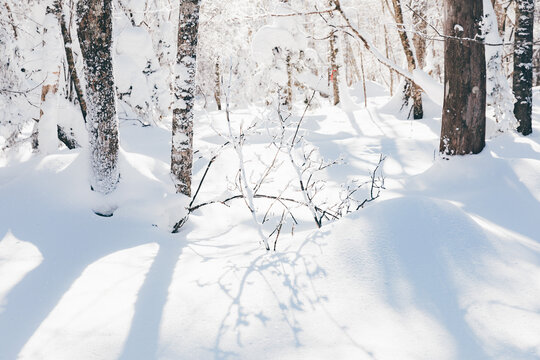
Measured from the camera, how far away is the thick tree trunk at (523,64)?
25.7 feet

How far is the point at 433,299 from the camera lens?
2.64 metres

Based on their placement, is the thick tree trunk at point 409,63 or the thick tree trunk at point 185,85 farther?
the thick tree trunk at point 409,63

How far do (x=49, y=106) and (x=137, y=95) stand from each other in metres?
6.04

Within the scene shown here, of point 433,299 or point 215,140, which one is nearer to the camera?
point 433,299

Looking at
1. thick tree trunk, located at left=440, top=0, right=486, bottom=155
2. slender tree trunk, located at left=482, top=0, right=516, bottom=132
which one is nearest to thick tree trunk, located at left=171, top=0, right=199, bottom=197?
thick tree trunk, located at left=440, top=0, right=486, bottom=155

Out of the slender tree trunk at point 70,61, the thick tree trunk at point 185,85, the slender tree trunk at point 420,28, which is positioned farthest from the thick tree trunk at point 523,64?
the slender tree trunk at point 70,61

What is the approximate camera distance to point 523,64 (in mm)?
8055

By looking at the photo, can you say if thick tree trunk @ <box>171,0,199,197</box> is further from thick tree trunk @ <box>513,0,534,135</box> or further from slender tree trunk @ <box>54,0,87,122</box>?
thick tree trunk @ <box>513,0,534,135</box>

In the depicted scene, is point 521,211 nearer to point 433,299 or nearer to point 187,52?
point 433,299

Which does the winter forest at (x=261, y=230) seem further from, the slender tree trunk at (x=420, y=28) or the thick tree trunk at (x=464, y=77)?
the slender tree trunk at (x=420, y=28)

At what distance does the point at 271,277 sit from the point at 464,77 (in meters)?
4.00

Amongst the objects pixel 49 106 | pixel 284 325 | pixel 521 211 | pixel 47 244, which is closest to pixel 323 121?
pixel 49 106

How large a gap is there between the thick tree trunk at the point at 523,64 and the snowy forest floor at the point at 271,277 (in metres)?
3.84

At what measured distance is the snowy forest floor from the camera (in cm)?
242
